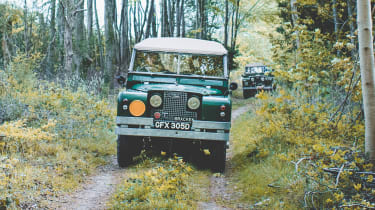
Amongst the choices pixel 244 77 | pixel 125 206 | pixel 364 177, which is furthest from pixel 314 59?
pixel 244 77

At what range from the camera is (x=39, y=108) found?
8.60m

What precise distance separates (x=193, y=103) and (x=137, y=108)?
38.6 inches

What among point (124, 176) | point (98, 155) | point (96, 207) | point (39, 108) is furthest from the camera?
point (39, 108)

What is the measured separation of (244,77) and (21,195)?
2088 cm

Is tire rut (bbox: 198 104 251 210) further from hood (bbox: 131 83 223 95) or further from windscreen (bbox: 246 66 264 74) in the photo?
windscreen (bbox: 246 66 264 74)

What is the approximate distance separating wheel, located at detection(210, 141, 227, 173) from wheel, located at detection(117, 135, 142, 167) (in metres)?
1.37

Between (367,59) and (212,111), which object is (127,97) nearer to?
(212,111)

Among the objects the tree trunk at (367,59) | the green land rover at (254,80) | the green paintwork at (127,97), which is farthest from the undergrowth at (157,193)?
the green land rover at (254,80)

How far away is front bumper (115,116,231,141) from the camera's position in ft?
19.7

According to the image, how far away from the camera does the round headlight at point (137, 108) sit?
19.8 ft

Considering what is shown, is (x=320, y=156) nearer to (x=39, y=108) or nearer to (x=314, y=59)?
(x=314, y=59)

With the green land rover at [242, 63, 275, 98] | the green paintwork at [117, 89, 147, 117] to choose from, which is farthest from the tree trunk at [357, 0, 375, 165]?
the green land rover at [242, 63, 275, 98]

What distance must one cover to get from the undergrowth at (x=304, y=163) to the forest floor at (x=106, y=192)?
0.30 meters

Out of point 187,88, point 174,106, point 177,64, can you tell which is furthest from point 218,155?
point 177,64
